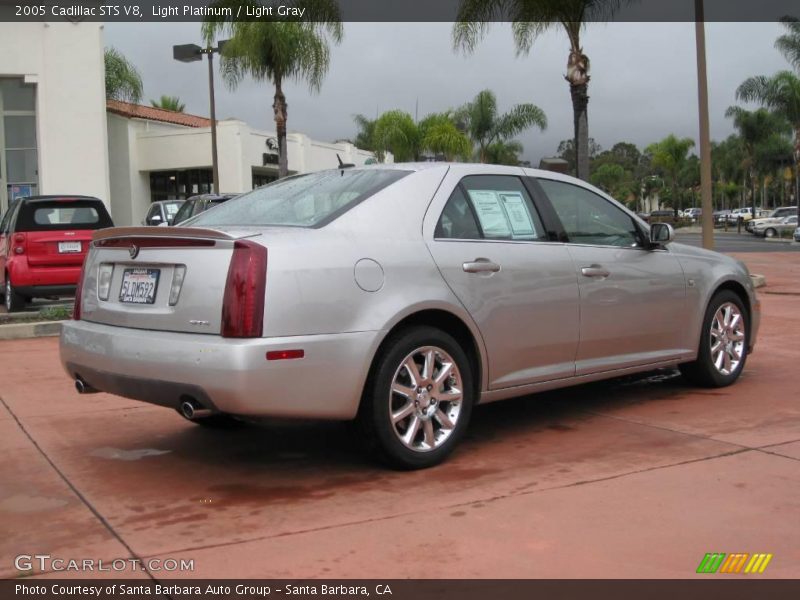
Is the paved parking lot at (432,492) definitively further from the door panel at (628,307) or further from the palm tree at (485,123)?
the palm tree at (485,123)

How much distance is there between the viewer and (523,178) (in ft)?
18.9

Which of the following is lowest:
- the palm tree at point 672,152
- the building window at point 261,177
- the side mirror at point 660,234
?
the side mirror at point 660,234

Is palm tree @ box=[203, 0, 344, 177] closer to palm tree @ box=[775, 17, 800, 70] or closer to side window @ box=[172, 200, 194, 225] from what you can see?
side window @ box=[172, 200, 194, 225]

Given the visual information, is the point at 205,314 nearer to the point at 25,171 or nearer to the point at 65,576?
the point at 65,576

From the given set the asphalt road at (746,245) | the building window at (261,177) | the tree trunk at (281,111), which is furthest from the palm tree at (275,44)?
the building window at (261,177)

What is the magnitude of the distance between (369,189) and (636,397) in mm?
2829

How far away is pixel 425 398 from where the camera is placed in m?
4.81

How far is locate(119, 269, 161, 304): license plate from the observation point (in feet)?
15.2

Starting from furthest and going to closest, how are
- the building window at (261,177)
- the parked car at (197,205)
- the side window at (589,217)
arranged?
1. the building window at (261,177)
2. the parked car at (197,205)
3. the side window at (589,217)

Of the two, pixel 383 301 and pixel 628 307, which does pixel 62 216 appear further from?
pixel 383 301

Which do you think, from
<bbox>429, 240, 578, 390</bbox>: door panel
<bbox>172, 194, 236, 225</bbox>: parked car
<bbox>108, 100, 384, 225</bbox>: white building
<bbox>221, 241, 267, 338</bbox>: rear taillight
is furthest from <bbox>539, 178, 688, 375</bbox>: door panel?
<bbox>108, 100, 384, 225</bbox>: white building

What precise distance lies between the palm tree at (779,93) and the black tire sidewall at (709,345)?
46.1 meters

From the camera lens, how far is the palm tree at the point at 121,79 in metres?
33.8

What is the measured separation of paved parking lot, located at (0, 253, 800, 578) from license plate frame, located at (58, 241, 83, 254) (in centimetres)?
508
